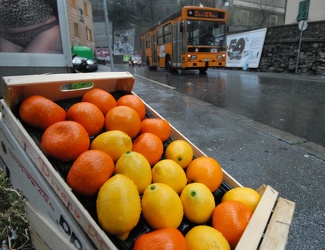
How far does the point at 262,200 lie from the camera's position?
102 centimetres

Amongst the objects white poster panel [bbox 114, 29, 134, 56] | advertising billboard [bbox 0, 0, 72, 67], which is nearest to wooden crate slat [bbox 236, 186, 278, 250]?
advertising billboard [bbox 0, 0, 72, 67]

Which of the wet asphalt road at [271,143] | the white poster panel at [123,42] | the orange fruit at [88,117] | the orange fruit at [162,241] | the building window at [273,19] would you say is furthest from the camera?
the white poster panel at [123,42]

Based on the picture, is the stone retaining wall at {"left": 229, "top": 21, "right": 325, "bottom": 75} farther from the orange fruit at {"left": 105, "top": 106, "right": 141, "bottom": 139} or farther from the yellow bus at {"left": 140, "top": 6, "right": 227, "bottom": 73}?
the orange fruit at {"left": 105, "top": 106, "right": 141, "bottom": 139}

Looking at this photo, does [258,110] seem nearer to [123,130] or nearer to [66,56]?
[66,56]

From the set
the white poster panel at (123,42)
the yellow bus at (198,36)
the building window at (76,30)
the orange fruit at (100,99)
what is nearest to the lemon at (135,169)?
the orange fruit at (100,99)

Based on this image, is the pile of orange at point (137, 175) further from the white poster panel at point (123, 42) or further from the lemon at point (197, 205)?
the white poster panel at point (123, 42)

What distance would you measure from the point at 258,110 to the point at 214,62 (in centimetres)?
801

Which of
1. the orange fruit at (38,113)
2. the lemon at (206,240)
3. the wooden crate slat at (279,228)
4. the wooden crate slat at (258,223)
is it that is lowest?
the lemon at (206,240)

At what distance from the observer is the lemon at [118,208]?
82cm

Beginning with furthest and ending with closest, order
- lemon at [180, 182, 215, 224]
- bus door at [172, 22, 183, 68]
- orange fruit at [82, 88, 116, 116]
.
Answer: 1. bus door at [172, 22, 183, 68]
2. orange fruit at [82, 88, 116, 116]
3. lemon at [180, 182, 215, 224]

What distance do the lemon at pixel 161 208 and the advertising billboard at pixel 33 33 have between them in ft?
14.7

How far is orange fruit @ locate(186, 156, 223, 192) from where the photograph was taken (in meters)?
1.17

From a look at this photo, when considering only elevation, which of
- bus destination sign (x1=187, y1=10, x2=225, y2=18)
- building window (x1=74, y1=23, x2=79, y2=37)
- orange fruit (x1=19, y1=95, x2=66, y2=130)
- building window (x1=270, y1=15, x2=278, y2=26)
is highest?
building window (x1=270, y1=15, x2=278, y2=26)

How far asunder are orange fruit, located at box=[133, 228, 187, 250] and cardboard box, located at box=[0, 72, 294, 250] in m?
0.09
